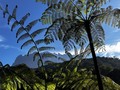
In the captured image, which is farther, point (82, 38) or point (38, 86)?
point (38, 86)

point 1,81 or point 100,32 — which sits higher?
point 100,32

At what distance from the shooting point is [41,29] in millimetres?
8523

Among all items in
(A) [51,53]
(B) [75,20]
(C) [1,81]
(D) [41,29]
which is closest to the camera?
(B) [75,20]

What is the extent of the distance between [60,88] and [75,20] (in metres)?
2.93

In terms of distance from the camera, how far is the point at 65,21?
24.0 ft

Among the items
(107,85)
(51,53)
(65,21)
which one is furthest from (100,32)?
(51,53)

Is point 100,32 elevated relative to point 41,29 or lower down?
lower down

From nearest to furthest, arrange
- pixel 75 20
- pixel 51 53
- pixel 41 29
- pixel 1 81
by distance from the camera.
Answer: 1. pixel 75 20
2. pixel 1 81
3. pixel 41 29
4. pixel 51 53

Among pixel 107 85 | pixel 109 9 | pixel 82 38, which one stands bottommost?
pixel 107 85

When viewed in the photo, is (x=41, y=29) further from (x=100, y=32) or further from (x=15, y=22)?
(x=100, y=32)

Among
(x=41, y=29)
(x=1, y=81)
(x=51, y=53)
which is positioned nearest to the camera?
(x=1, y=81)

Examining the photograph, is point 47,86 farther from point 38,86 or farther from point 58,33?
point 58,33

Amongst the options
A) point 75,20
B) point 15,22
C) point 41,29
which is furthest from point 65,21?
point 15,22

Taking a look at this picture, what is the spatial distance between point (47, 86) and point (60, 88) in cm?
55
